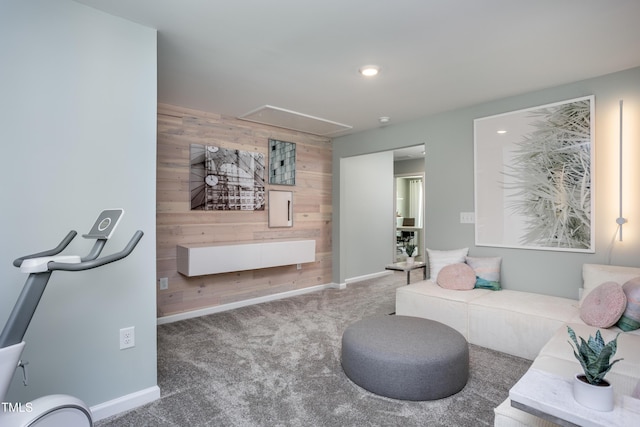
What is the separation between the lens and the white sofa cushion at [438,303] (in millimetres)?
3123

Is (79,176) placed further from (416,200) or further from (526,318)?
(416,200)

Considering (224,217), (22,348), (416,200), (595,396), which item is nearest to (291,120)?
(224,217)

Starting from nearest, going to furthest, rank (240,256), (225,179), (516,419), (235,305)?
1. (516,419)
2. (240,256)
3. (225,179)
4. (235,305)

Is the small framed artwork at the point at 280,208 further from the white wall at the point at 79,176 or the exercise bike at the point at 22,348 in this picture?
the exercise bike at the point at 22,348

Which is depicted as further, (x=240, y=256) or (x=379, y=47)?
(x=240, y=256)

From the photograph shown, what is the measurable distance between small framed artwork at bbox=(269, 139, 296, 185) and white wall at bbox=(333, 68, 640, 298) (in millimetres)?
1168

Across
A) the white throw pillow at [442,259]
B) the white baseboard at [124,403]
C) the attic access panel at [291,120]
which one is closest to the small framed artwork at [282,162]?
→ the attic access panel at [291,120]

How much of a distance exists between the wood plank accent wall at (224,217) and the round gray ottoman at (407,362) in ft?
7.19

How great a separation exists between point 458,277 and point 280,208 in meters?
2.42


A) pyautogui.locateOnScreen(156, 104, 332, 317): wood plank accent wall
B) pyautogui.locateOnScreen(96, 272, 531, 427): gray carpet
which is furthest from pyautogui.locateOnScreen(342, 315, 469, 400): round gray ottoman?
pyautogui.locateOnScreen(156, 104, 332, 317): wood plank accent wall

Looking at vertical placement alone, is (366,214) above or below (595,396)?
above

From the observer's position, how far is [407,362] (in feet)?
6.93

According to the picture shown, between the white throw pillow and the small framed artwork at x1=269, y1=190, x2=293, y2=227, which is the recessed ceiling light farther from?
the small framed artwork at x1=269, y1=190, x2=293, y2=227

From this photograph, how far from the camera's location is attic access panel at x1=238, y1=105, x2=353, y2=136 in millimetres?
3930
